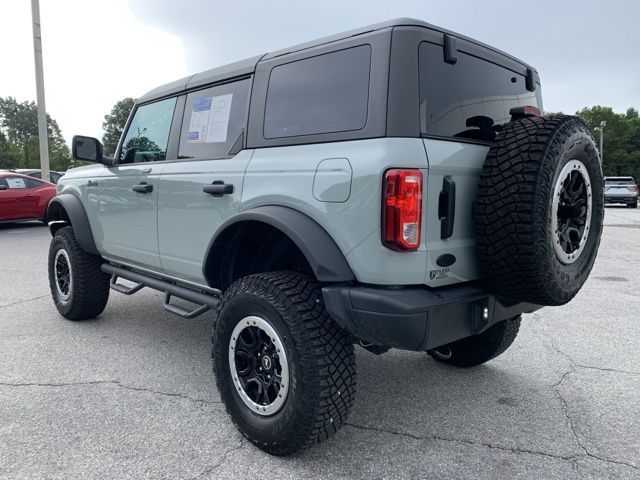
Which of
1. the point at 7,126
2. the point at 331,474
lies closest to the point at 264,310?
the point at 331,474

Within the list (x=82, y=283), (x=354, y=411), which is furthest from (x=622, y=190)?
(x=82, y=283)

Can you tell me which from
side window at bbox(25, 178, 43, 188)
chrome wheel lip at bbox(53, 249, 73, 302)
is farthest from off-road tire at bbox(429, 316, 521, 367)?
side window at bbox(25, 178, 43, 188)

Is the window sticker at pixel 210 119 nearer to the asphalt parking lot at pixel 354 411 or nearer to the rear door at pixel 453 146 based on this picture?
the rear door at pixel 453 146

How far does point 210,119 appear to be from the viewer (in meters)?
3.30

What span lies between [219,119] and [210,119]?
0.10 m

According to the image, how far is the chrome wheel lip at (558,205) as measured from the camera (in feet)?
7.34

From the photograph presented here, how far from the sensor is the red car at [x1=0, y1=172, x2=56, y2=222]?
39.7 ft

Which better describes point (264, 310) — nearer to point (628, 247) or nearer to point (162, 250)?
point (162, 250)

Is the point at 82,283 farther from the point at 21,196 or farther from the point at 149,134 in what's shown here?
the point at 21,196

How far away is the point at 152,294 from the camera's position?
5945 millimetres

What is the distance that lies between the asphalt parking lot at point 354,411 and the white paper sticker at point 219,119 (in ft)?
5.31

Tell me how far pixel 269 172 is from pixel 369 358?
6.09ft

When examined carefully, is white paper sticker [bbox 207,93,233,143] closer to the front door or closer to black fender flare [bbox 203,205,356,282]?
the front door

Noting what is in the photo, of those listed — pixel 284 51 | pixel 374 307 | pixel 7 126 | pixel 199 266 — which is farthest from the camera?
pixel 7 126
